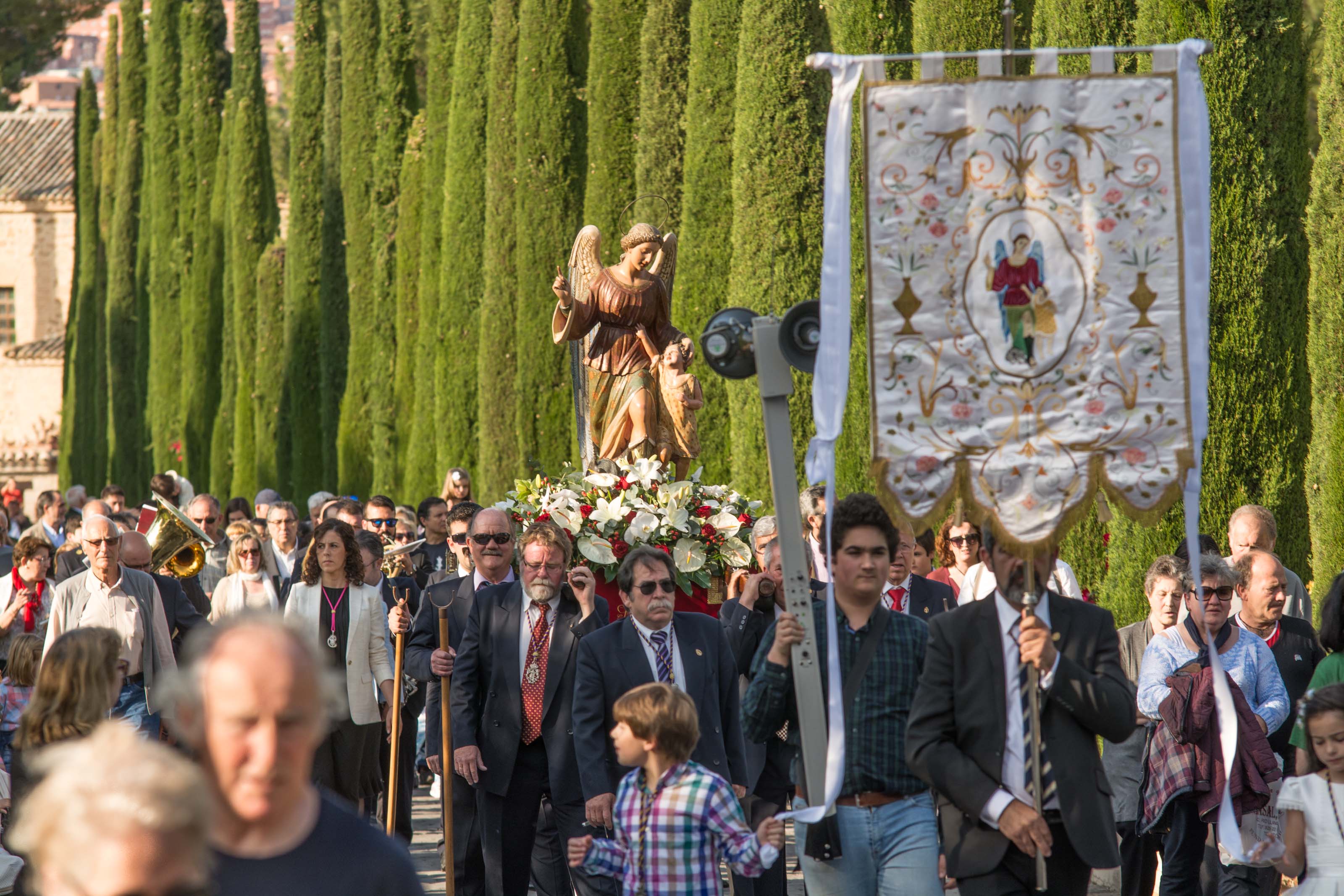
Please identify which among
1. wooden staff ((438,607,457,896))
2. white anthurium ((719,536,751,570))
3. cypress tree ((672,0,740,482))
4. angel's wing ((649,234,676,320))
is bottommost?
wooden staff ((438,607,457,896))

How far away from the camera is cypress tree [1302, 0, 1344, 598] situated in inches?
417

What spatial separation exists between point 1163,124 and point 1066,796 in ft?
6.28

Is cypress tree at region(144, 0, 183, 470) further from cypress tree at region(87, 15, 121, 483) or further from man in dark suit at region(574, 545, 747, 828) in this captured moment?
man in dark suit at region(574, 545, 747, 828)

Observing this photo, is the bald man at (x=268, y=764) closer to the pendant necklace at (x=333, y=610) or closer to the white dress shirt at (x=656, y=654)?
the white dress shirt at (x=656, y=654)

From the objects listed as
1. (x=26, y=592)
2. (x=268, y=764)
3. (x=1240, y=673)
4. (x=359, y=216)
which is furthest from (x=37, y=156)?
(x=268, y=764)

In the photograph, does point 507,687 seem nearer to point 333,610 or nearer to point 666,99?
point 333,610

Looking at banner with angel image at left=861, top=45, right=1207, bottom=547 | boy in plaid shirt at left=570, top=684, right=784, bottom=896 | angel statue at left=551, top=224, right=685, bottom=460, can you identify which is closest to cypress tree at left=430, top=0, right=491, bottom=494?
angel statue at left=551, top=224, right=685, bottom=460

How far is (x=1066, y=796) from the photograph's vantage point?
4.66 metres

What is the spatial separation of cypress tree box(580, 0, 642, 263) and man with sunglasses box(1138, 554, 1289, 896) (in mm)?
12188

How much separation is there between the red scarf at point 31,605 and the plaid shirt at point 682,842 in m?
5.46

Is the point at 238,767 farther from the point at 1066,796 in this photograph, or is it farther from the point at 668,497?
the point at 668,497

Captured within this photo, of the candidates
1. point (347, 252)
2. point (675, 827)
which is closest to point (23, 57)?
point (347, 252)

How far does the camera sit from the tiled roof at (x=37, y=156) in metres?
58.6

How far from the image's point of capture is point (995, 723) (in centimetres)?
472
